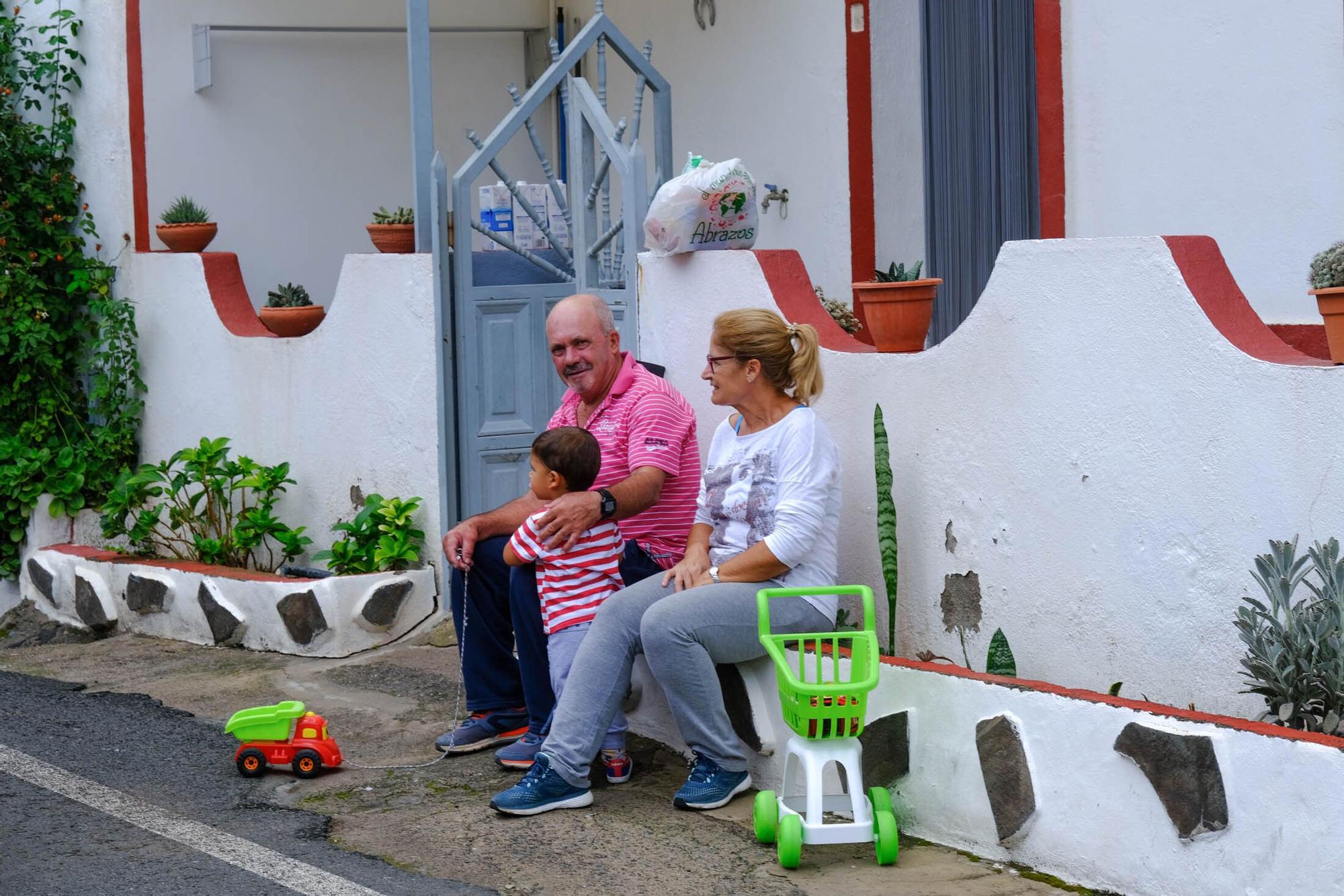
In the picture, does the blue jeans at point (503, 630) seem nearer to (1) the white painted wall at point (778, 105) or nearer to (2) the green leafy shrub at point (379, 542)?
(2) the green leafy shrub at point (379, 542)

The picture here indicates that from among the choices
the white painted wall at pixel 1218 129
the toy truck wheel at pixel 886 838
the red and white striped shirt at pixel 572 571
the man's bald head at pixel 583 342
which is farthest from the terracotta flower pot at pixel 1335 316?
the man's bald head at pixel 583 342

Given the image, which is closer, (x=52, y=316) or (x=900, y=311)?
(x=900, y=311)

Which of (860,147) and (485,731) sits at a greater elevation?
(860,147)

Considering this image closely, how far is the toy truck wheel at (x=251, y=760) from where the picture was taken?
4.98m

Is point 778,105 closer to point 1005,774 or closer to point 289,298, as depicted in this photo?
point 289,298

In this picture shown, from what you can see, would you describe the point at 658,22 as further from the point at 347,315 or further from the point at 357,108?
the point at 347,315

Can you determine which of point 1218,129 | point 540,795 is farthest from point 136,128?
point 1218,129

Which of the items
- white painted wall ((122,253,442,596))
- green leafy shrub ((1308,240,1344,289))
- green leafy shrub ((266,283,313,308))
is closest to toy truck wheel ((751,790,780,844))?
green leafy shrub ((1308,240,1344,289))

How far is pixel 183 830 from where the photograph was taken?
4.49 metres

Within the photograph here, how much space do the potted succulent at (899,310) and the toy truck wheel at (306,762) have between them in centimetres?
211

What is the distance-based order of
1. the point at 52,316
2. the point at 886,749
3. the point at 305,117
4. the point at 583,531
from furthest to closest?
the point at 305,117 < the point at 52,316 < the point at 583,531 < the point at 886,749

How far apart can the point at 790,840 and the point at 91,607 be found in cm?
487

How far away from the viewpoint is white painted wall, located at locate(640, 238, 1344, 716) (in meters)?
3.82

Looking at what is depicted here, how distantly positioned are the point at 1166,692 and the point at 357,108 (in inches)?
266
